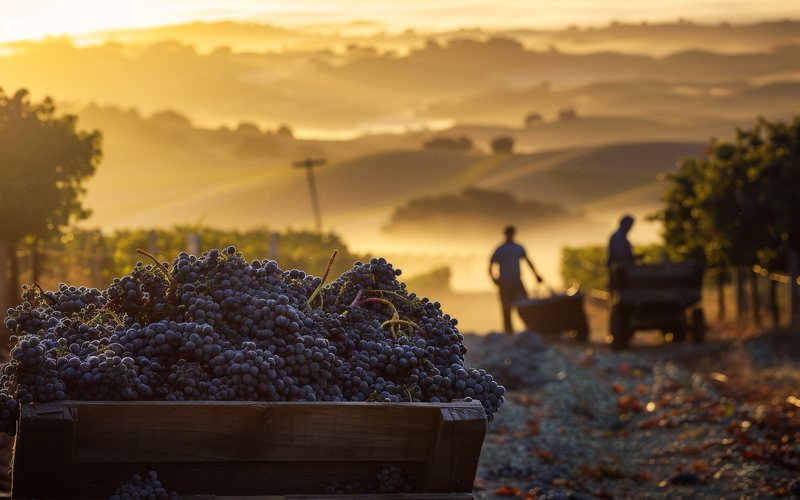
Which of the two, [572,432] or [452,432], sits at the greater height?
[452,432]

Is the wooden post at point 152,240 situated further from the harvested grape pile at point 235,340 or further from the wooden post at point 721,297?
the harvested grape pile at point 235,340

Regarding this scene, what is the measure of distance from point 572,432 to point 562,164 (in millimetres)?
108805

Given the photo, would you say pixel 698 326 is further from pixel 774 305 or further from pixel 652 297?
pixel 774 305

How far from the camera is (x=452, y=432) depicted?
3.62 metres

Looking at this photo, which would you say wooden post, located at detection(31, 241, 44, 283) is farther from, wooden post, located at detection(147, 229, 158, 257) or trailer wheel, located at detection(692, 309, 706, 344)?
trailer wheel, located at detection(692, 309, 706, 344)

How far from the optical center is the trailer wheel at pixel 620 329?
19578 millimetres

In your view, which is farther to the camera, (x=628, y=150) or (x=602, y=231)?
(x=628, y=150)

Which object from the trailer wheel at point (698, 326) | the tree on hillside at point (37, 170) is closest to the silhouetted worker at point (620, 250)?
the trailer wheel at point (698, 326)

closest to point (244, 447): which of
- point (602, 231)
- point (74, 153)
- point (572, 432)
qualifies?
point (572, 432)

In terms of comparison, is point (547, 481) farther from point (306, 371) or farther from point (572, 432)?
point (306, 371)

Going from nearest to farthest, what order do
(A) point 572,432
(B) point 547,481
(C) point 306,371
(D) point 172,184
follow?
(C) point 306,371
(B) point 547,481
(A) point 572,432
(D) point 172,184

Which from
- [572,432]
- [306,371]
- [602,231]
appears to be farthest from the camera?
[602,231]

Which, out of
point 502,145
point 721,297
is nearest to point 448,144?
point 502,145

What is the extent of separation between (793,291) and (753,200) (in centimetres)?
226
